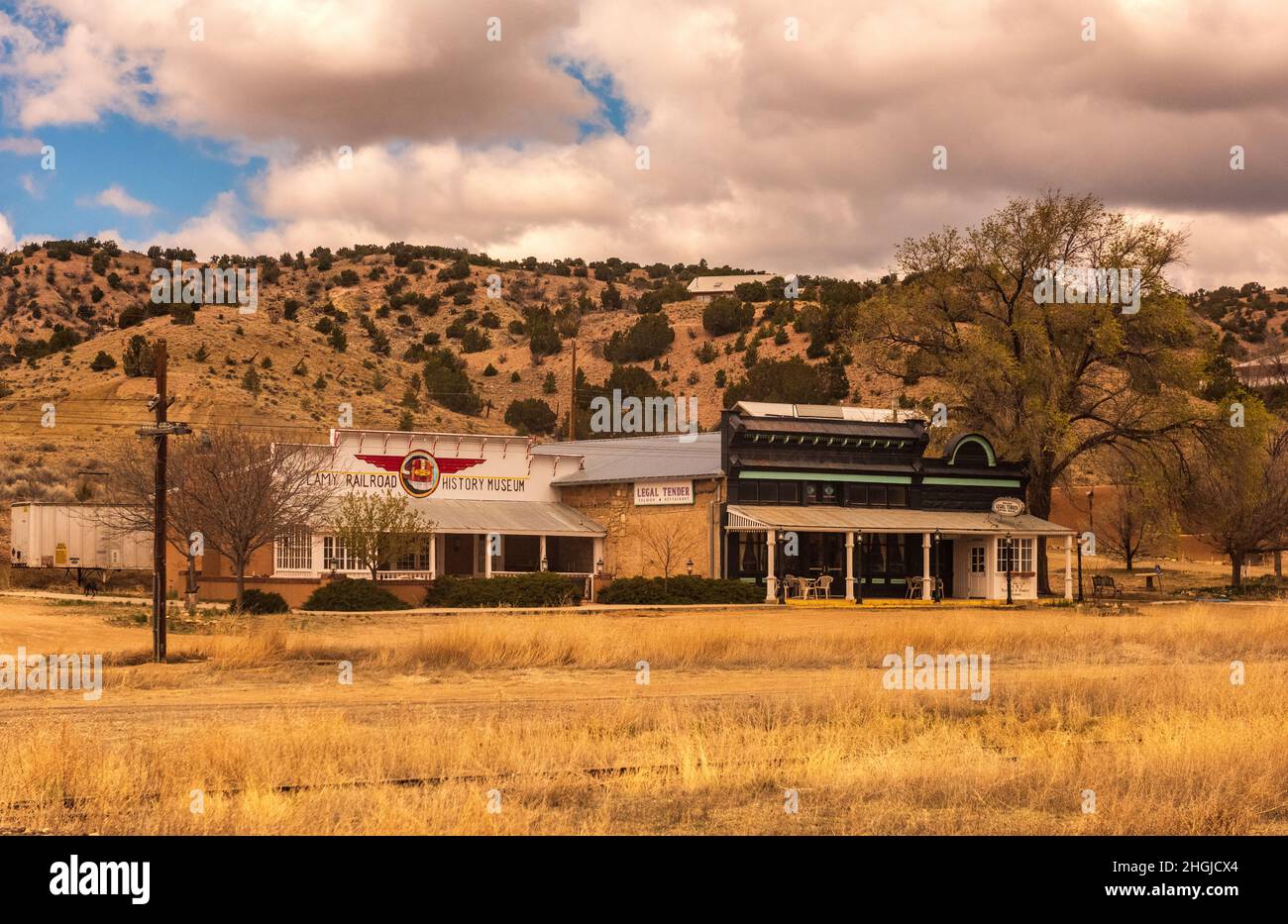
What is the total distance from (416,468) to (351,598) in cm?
1023

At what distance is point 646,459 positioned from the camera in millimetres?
53469

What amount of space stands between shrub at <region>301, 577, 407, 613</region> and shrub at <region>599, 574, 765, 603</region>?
719 centimetres

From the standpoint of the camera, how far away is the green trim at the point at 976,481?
53.4 metres

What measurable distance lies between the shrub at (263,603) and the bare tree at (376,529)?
4.40m

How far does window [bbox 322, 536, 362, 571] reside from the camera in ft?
153

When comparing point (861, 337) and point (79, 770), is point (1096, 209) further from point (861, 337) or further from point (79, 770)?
point (79, 770)

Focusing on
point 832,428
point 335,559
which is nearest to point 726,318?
point 832,428

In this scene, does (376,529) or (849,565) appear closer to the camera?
(376,529)

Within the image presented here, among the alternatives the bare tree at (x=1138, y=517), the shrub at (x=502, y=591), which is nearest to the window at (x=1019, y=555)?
the bare tree at (x=1138, y=517)

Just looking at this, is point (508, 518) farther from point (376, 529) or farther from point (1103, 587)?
point (1103, 587)

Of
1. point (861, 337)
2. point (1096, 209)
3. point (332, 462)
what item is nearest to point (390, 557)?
point (332, 462)

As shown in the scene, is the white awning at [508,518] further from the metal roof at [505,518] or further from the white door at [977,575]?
the white door at [977,575]

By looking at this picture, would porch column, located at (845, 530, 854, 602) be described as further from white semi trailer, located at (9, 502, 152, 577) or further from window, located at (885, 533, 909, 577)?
white semi trailer, located at (9, 502, 152, 577)
